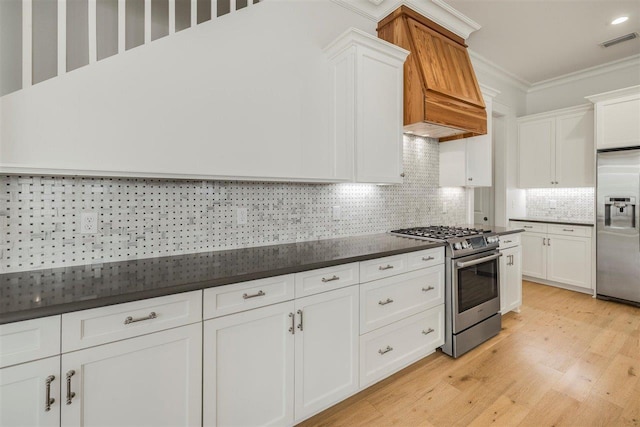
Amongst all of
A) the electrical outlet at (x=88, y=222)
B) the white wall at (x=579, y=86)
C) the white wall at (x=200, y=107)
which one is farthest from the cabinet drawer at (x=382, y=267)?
the white wall at (x=579, y=86)

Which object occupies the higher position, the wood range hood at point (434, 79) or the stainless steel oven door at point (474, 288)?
the wood range hood at point (434, 79)

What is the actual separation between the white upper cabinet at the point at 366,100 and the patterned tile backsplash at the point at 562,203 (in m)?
3.60

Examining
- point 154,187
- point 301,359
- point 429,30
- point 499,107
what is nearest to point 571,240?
point 499,107

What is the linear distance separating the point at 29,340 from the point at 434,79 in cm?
299

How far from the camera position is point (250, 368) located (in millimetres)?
1488

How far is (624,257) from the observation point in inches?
138

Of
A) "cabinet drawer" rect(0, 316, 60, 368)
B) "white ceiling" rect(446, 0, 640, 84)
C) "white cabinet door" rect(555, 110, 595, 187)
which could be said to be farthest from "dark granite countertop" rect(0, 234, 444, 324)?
"white cabinet door" rect(555, 110, 595, 187)

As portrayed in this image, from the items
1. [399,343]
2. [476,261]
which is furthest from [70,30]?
[476,261]

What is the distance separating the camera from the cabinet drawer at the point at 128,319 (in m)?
1.10

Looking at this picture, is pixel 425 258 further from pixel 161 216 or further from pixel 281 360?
pixel 161 216

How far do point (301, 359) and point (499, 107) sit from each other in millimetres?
4446

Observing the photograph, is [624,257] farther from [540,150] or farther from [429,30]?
[429,30]

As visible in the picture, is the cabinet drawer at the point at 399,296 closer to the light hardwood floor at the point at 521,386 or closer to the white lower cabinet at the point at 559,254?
the light hardwood floor at the point at 521,386

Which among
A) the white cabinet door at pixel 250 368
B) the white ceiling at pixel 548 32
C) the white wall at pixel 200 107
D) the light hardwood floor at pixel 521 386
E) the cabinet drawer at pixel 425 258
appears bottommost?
the light hardwood floor at pixel 521 386
